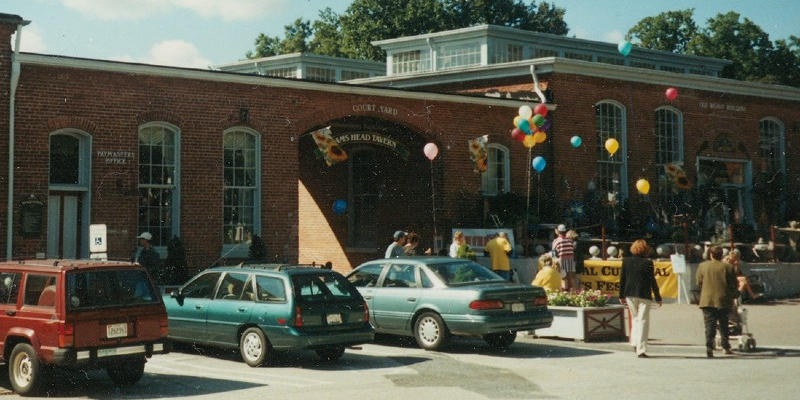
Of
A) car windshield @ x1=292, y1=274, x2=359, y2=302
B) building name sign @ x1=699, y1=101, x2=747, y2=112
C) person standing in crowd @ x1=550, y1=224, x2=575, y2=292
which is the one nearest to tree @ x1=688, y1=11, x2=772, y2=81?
building name sign @ x1=699, y1=101, x2=747, y2=112

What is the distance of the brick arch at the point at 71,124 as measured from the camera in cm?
2142

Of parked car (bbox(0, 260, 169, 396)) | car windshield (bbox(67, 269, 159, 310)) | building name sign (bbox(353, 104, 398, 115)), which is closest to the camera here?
parked car (bbox(0, 260, 169, 396))

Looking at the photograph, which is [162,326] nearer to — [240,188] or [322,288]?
[322,288]

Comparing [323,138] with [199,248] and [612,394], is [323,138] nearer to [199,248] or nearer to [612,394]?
[199,248]

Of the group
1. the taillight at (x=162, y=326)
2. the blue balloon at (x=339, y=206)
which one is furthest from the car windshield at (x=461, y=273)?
the blue balloon at (x=339, y=206)

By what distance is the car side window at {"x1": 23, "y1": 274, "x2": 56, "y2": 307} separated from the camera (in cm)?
1172

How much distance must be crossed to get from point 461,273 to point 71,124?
1000 cm

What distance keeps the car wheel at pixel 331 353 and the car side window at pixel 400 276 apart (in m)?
2.16

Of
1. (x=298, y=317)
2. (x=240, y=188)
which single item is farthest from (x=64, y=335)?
(x=240, y=188)

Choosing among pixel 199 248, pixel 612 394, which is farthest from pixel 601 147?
pixel 612 394

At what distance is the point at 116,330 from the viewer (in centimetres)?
1193

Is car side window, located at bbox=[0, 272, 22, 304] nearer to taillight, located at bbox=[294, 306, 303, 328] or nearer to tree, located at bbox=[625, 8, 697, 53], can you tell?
taillight, located at bbox=[294, 306, 303, 328]

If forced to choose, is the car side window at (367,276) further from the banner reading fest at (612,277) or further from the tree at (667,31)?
Result: the tree at (667,31)

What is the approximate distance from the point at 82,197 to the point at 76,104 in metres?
2.02
